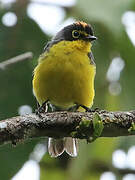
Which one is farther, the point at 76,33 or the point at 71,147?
the point at 76,33

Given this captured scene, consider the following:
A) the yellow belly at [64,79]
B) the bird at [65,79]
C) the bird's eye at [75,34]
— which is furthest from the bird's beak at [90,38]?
the yellow belly at [64,79]

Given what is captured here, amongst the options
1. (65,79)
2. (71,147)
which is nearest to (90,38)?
(65,79)

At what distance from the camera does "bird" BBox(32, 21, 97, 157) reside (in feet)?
12.4

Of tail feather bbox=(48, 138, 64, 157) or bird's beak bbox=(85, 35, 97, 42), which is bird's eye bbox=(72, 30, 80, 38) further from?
tail feather bbox=(48, 138, 64, 157)

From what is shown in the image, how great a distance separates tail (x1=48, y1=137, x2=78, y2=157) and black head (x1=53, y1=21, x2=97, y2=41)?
1047 mm

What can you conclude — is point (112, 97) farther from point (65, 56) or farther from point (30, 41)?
point (30, 41)

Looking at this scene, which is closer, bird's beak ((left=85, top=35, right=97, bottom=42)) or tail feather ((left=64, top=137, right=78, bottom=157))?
tail feather ((left=64, top=137, right=78, bottom=157))

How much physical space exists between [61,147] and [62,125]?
1.17m

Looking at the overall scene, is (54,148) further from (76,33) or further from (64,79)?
(76,33)

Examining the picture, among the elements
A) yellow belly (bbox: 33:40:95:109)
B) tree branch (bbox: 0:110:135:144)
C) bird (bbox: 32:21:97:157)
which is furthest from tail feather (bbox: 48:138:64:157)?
tree branch (bbox: 0:110:135:144)

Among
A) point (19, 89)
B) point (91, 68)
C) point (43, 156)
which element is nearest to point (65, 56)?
point (91, 68)

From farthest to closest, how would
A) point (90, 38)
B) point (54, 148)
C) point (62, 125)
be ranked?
point (90, 38), point (54, 148), point (62, 125)

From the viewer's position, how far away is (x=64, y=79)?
378 centimetres

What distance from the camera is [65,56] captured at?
393 centimetres
